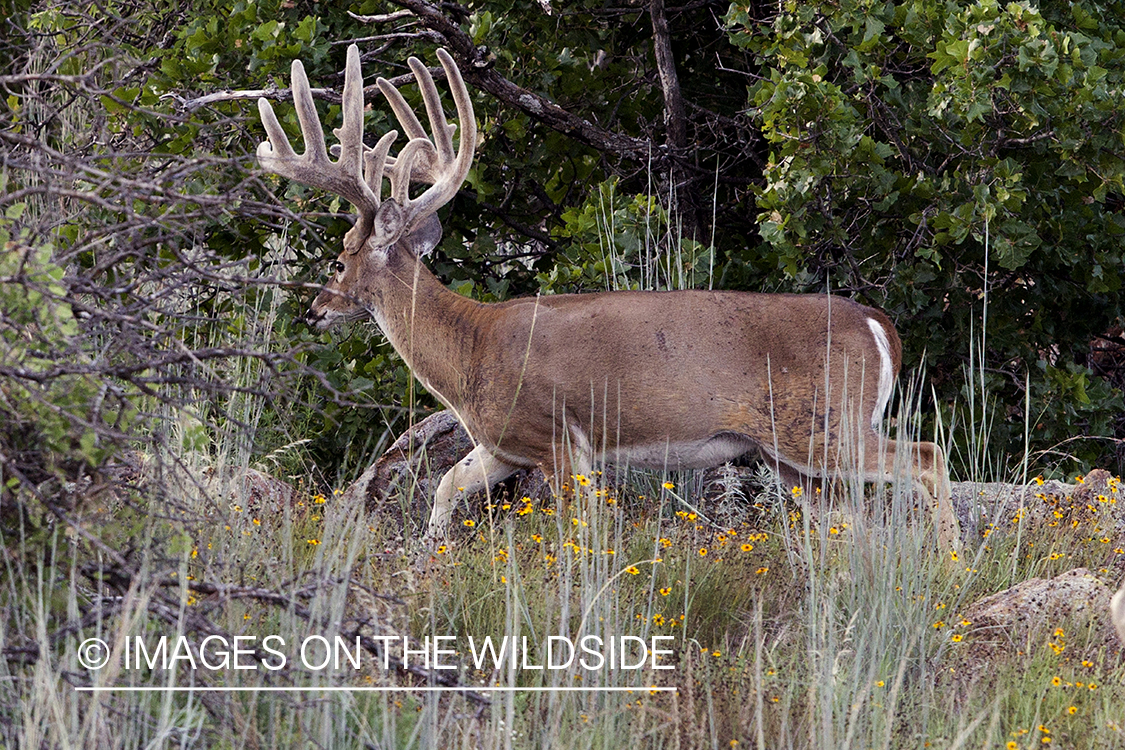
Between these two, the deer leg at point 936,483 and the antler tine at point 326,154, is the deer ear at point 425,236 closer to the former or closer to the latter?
the antler tine at point 326,154

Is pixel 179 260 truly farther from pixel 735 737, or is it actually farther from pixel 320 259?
pixel 320 259

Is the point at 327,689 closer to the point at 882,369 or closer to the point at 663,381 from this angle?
the point at 663,381

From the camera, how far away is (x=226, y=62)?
7391 millimetres

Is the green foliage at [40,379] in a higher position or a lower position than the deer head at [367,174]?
lower

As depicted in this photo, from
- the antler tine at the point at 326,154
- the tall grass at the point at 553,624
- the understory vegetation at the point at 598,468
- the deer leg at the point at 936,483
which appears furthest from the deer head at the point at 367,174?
the deer leg at the point at 936,483

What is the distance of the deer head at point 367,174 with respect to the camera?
6.11 m

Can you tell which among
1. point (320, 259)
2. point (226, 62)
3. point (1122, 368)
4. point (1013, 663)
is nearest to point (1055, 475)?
point (1122, 368)

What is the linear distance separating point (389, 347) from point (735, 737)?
14.0 feet

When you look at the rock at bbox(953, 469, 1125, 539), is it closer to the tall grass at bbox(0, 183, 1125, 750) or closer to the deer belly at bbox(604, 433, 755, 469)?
the tall grass at bbox(0, 183, 1125, 750)

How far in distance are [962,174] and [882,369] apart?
138 cm

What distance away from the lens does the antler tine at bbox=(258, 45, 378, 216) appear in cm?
599

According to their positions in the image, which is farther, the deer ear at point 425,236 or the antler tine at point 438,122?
the deer ear at point 425,236

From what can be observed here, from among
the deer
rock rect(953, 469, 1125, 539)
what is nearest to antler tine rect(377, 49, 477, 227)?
the deer

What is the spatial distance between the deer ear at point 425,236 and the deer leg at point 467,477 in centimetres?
105
